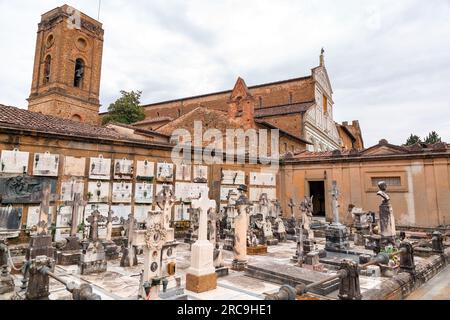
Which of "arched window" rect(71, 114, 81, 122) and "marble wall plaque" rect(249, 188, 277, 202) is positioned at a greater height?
"arched window" rect(71, 114, 81, 122)

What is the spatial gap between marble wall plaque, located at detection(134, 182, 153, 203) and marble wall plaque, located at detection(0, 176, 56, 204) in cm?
322

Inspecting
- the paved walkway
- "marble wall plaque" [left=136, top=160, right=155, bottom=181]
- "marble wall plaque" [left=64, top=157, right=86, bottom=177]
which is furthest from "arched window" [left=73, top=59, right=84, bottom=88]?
the paved walkway

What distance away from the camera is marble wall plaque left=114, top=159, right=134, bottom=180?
1163 cm

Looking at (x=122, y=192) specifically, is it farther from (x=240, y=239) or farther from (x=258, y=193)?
(x=258, y=193)

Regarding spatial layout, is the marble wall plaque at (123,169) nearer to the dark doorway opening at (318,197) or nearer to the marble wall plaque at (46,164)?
the marble wall plaque at (46,164)

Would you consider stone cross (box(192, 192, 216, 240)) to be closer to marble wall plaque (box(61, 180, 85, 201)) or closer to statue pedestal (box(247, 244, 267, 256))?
statue pedestal (box(247, 244, 267, 256))

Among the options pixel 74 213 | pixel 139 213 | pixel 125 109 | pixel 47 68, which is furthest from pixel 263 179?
pixel 47 68

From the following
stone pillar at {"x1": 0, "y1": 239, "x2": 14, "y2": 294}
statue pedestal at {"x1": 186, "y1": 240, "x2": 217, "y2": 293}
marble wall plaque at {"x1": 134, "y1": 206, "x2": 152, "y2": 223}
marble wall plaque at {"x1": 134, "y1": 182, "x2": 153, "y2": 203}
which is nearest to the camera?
stone pillar at {"x1": 0, "y1": 239, "x2": 14, "y2": 294}

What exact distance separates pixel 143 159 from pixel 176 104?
89.6 ft

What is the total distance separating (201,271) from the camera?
19.4ft

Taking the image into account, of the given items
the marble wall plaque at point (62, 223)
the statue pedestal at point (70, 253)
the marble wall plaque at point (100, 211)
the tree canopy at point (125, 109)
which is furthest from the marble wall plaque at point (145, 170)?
the tree canopy at point (125, 109)

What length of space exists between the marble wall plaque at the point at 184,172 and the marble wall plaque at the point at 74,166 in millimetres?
4408

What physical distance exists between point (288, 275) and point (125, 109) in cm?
3044

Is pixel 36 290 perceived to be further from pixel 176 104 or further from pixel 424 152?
pixel 176 104
